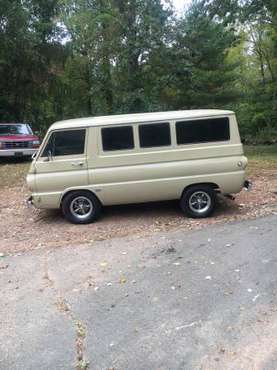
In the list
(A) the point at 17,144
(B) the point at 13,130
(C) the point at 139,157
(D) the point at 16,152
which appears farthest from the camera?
(B) the point at 13,130

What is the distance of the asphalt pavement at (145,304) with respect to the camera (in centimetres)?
382

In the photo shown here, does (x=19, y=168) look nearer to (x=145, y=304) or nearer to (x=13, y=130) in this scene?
(x=13, y=130)

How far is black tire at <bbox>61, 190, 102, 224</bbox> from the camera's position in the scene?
8227mm

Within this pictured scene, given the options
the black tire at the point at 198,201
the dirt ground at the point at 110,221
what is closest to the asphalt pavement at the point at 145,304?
the dirt ground at the point at 110,221

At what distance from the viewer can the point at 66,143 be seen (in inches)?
321

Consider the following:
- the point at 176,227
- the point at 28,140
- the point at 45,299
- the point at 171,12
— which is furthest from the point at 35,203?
the point at 171,12

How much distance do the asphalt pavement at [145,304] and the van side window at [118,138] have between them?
1.90 metres

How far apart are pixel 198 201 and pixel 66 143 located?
2.65 metres

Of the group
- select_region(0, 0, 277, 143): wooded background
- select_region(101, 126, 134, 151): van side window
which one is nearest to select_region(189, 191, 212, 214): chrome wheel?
select_region(101, 126, 134, 151): van side window

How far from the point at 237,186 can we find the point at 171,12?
14.1 m

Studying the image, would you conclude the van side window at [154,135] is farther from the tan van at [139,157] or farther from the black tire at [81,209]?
the black tire at [81,209]

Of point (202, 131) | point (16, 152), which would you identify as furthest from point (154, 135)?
point (16, 152)

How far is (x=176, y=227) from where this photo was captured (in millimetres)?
7793

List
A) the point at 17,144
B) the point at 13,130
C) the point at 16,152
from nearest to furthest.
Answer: the point at 16,152
the point at 17,144
the point at 13,130
